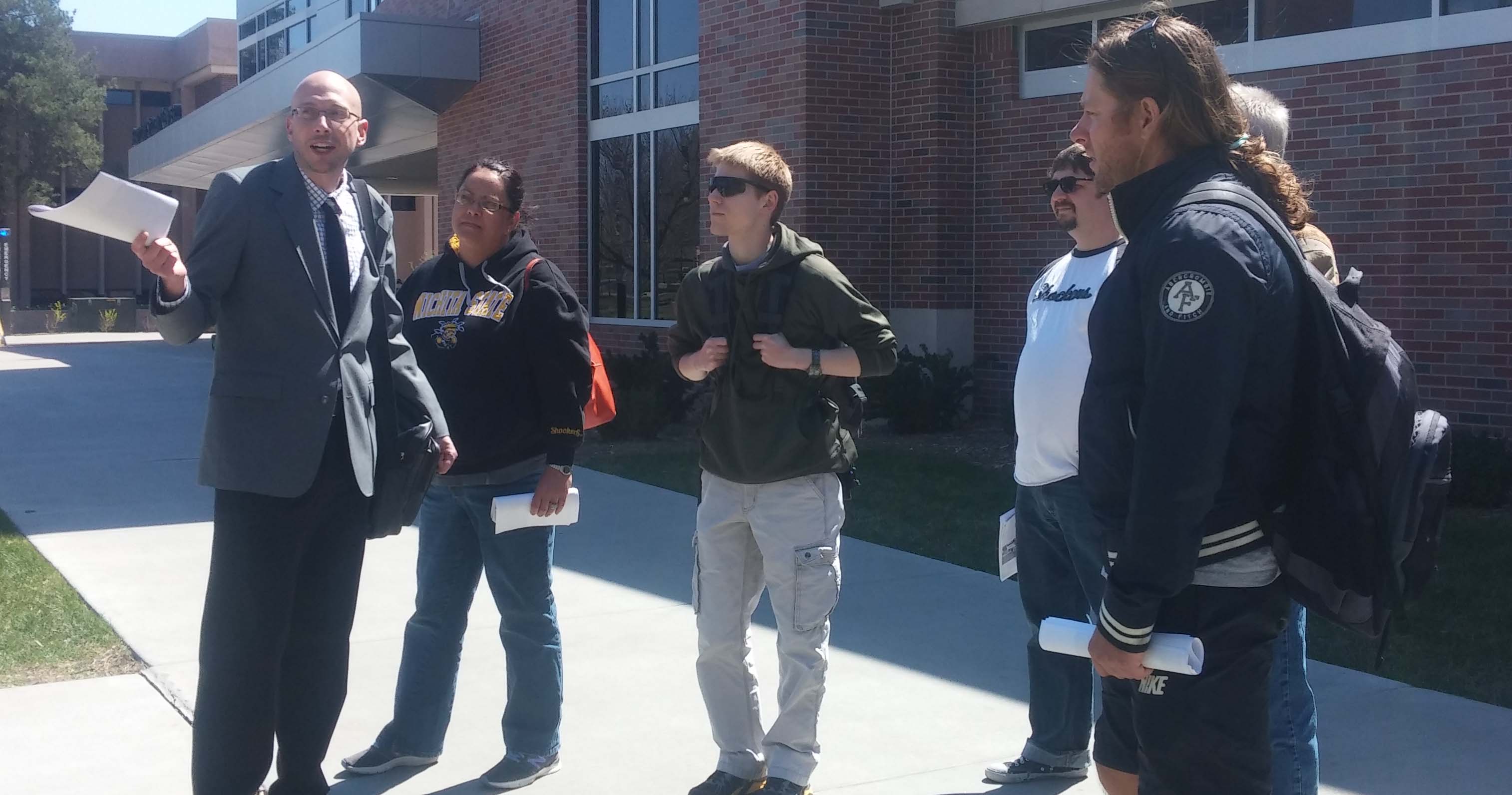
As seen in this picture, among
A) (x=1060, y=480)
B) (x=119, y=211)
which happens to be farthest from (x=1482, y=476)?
(x=119, y=211)

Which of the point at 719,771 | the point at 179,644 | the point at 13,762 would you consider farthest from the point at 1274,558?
the point at 179,644

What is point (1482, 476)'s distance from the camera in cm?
837

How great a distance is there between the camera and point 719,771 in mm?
4000

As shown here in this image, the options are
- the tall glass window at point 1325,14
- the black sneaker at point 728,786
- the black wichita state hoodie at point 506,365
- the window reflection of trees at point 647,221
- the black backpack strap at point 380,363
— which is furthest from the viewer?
the window reflection of trees at point 647,221

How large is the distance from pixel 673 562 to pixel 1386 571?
212 inches

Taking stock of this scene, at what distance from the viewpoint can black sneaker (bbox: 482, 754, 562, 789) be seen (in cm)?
421

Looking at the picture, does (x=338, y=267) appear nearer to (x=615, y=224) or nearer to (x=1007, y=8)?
(x=1007, y=8)

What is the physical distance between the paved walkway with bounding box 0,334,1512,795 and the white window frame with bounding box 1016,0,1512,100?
4.39 m

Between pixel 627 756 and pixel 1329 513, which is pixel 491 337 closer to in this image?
pixel 627 756

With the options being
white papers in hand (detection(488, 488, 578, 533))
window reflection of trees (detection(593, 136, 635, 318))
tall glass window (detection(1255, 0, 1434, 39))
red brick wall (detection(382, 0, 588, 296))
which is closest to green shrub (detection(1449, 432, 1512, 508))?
tall glass window (detection(1255, 0, 1434, 39))

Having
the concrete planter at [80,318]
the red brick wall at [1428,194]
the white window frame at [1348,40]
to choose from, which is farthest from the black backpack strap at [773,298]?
the concrete planter at [80,318]

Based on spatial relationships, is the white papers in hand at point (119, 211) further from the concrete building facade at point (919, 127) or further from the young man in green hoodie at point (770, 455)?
the concrete building facade at point (919, 127)

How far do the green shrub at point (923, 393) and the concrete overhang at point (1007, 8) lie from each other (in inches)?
118

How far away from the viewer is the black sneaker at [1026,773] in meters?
4.21
